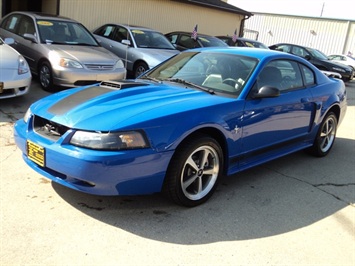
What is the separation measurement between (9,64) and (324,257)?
5.25m

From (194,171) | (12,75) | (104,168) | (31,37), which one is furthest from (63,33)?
(104,168)

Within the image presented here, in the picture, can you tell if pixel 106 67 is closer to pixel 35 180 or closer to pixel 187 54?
pixel 187 54

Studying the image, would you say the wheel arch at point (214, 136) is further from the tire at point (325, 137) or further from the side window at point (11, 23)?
the side window at point (11, 23)

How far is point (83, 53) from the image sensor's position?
7.59 metres

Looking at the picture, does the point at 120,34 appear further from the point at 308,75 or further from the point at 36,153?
the point at 36,153

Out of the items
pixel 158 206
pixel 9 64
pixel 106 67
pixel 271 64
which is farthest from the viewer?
pixel 106 67

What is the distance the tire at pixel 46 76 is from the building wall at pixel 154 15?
472 centimetres

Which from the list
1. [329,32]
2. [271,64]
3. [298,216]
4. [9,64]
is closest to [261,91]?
[271,64]

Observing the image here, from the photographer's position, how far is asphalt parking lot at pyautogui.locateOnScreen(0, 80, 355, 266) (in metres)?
2.76

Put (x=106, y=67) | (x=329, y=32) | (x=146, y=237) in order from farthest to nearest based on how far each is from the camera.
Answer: (x=329, y=32) → (x=106, y=67) → (x=146, y=237)

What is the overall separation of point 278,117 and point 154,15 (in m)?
11.6

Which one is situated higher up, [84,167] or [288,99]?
[288,99]

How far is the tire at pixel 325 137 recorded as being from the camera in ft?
17.2

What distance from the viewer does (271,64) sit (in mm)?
4316
